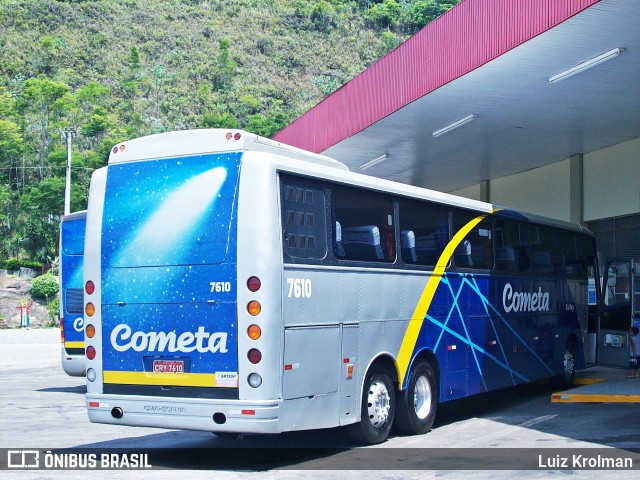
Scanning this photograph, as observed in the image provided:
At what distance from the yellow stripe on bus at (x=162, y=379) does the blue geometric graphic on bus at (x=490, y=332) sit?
361 cm

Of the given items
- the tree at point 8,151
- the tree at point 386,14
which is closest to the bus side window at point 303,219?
the tree at point 8,151

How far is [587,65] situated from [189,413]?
9.30m

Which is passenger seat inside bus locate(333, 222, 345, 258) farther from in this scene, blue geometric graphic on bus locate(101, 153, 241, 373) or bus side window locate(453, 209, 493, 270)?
bus side window locate(453, 209, 493, 270)

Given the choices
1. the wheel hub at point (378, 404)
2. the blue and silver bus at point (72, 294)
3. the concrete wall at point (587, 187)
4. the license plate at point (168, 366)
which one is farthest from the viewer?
the concrete wall at point (587, 187)

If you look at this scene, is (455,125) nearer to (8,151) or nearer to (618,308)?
(618,308)

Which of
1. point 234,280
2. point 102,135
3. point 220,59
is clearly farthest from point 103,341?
point 220,59

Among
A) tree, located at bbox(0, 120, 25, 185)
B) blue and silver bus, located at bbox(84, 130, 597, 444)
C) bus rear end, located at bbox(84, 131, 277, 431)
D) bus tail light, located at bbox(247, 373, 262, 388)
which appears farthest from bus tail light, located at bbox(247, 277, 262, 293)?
tree, located at bbox(0, 120, 25, 185)

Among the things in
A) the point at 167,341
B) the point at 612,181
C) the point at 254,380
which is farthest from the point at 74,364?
the point at 612,181

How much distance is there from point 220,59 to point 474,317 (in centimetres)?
13819

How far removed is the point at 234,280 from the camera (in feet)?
31.6

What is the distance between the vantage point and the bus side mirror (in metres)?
19.4

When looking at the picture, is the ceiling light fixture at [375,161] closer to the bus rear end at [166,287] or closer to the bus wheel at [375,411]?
the bus wheel at [375,411]

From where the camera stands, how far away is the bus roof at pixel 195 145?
32.8ft

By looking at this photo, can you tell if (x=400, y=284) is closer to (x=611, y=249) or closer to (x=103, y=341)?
(x=103, y=341)
